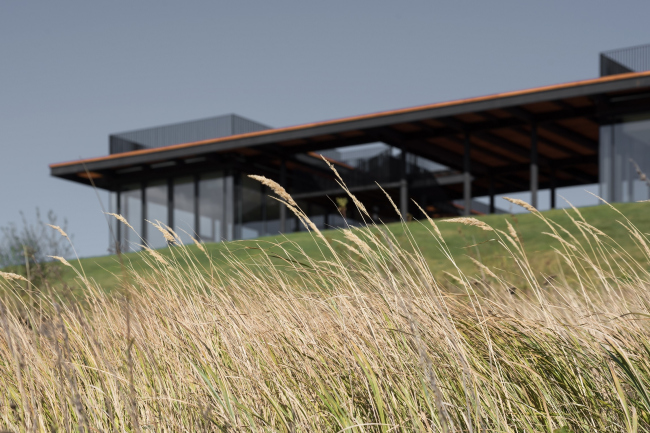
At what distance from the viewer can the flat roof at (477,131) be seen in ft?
64.1

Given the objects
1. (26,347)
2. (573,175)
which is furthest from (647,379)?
(573,175)

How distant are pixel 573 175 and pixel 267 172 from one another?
13.6 meters

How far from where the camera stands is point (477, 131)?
22797mm

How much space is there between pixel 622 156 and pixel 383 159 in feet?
29.3

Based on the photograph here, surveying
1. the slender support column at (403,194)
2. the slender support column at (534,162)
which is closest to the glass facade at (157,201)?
the slender support column at (403,194)

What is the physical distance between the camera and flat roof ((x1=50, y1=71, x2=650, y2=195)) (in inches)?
769

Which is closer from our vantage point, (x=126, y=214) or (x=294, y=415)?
(x=294, y=415)

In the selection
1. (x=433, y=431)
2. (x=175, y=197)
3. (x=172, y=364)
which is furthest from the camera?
(x=175, y=197)

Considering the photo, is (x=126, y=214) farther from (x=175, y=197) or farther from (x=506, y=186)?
(x=506, y=186)

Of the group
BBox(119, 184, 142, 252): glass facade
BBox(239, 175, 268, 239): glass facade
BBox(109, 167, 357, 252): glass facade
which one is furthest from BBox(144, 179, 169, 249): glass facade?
BBox(239, 175, 268, 239): glass facade

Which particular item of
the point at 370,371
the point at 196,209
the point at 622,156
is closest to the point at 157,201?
the point at 196,209

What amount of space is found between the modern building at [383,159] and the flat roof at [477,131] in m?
0.04

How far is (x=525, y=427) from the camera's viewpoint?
7.20 feet

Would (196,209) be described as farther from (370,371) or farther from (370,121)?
(370,371)
